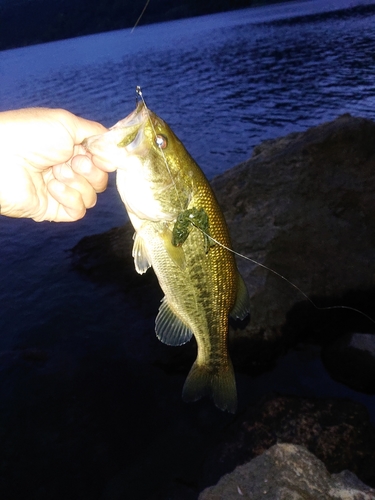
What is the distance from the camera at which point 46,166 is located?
14.1 ft

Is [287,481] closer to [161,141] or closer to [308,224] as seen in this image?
[161,141]

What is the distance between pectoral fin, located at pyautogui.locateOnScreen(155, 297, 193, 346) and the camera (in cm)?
469

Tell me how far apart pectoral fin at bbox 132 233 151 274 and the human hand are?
34.4 inches

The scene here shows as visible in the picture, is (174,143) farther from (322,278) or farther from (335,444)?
(322,278)

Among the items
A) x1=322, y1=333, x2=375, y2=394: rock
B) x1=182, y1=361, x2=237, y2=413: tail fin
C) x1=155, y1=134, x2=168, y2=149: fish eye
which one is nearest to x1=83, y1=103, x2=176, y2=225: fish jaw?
x1=155, y1=134, x2=168, y2=149: fish eye

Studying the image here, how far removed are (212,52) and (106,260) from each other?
5223 centimetres

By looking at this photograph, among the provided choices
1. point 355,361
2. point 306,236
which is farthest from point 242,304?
point 306,236

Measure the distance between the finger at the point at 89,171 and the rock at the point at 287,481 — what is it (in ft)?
13.8

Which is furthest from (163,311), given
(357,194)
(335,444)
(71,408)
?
(357,194)

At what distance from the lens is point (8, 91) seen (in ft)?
154

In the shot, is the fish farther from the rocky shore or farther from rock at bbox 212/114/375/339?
rock at bbox 212/114/375/339

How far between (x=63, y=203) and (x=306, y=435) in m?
4.99

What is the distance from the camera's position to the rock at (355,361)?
711cm

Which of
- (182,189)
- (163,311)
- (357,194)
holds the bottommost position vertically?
(357,194)
